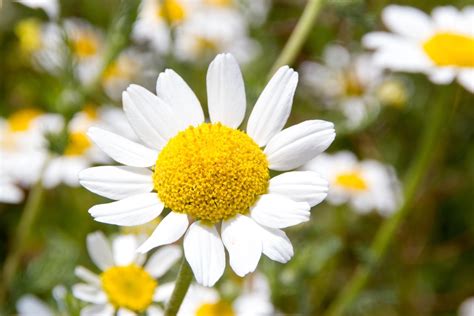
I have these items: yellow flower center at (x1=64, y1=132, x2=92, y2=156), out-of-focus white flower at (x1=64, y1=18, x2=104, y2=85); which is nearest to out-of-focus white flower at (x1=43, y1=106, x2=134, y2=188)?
yellow flower center at (x1=64, y1=132, x2=92, y2=156)

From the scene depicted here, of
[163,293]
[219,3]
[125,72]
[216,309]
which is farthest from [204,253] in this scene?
[219,3]

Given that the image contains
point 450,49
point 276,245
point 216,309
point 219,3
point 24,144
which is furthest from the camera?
point 219,3

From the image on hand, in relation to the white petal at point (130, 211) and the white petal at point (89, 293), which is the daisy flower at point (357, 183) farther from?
the white petal at point (130, 211)

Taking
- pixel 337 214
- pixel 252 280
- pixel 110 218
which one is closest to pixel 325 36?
pixel 337 214

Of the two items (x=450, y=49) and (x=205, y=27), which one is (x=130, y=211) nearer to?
(x=450, y=49)

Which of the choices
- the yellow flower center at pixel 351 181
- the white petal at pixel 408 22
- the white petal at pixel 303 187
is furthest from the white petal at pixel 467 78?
the white petal at pixel 303 187

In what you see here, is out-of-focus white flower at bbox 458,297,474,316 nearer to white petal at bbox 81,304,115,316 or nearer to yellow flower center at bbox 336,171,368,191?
yellow flower center at bbox 336,171,368,191

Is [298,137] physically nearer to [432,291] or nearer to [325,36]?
[432,291]
